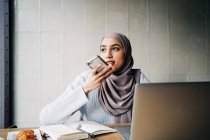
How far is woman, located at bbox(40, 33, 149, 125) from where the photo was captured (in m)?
2.19

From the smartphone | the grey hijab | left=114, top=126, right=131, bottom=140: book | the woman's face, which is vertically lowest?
left=114, top=126, right=131, bottom=140: book

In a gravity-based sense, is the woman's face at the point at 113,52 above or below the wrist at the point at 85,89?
above

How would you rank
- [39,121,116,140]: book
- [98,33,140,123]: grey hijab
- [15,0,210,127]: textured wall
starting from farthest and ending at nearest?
[98,33,140,123]: grey hijab
[15,0,210,127]: textured wall
[39,121,116,140]: book

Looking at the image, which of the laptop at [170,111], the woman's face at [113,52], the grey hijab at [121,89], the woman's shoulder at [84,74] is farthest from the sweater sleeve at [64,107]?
the laptop at [170,111]

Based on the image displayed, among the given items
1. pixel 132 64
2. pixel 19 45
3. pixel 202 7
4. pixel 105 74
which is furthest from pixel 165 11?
pixel 19 45

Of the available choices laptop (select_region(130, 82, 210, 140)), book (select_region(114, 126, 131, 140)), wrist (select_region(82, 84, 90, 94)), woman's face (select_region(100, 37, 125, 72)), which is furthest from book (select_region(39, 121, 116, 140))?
woman's face (select_region(100, 37, 125, 72))

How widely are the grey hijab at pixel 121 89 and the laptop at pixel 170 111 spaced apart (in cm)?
121

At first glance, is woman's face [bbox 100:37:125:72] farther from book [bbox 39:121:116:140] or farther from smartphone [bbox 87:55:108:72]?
book [bbox 39:121:116:140]

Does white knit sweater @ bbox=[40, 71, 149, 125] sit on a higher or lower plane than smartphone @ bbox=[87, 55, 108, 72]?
lower

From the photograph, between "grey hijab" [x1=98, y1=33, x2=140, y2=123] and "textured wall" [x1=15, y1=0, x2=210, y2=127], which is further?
"grey hijab" [x1=98, y1=33, x2=140, y2=123]

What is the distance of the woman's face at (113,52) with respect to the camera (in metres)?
2.22

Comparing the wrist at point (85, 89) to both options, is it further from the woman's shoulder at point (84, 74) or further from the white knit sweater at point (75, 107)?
the woman's shoulder at point (84, 74)

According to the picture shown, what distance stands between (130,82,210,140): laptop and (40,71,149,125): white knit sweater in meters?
1.02

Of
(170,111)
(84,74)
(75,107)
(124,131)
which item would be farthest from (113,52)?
(170,111)
